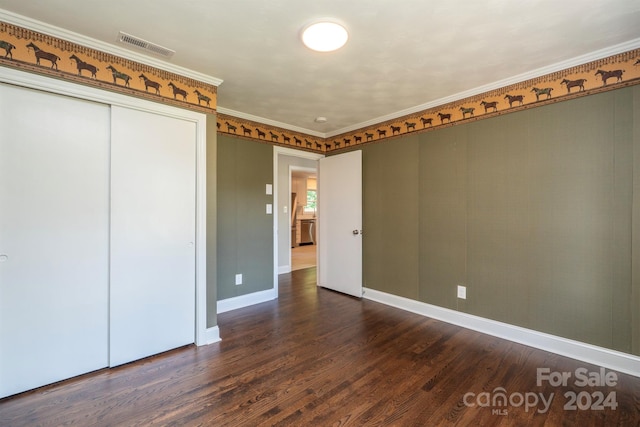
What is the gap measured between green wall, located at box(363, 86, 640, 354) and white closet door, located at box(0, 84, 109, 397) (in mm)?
3038

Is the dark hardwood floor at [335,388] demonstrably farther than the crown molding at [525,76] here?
No

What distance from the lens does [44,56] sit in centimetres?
186

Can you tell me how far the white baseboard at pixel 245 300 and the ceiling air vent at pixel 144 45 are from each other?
8.47 feet

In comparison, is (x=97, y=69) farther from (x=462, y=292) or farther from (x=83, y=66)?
(x=462, y=292)

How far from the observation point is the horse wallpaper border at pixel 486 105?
213 centimetres

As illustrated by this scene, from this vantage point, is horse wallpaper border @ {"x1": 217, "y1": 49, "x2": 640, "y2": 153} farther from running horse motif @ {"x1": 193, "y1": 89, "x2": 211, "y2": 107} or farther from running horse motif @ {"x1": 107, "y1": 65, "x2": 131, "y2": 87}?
running horse motif @ {"x1": 107, "y1": 65, "x2": 131, "y2": 87}

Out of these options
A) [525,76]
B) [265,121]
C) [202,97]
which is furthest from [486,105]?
[202,97]

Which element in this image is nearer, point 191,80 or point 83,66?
point 83,66

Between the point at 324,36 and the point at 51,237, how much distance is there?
231 centimetres

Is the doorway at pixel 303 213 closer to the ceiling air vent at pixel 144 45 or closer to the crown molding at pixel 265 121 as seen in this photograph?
the crown molding at pixel 265 121

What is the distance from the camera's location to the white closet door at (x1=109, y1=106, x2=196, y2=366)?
214 cm

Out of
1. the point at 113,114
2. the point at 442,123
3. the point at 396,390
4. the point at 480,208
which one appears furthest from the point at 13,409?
the point at 442,123

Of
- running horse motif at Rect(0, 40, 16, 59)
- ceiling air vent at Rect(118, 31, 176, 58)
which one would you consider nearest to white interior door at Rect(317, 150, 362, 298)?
ceiling air vent at Rect(118, 31, 176, 58)

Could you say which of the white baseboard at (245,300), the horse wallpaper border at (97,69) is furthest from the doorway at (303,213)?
the horse wallpaper border at (97,69)
